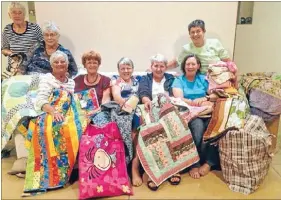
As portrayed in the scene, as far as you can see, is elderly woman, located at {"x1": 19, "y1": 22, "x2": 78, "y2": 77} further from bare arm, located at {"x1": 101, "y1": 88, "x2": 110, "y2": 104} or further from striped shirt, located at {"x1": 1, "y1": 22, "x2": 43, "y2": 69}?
bare arm, located at {"x1": 101, "y1": 88, "x2": 110, "y2": 104}

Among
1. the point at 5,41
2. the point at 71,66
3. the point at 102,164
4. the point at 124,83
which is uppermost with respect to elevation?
the point at 5,41

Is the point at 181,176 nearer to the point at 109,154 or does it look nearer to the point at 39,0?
the point at 109,154

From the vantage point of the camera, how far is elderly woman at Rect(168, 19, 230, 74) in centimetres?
247

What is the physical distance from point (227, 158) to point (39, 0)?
2157 mm

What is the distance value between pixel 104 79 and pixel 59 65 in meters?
0.37

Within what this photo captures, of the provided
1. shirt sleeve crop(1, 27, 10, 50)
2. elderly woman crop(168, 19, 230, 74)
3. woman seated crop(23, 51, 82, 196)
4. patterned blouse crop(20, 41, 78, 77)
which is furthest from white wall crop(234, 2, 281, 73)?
shirt sleeve crop(1, 27, 10, 50)

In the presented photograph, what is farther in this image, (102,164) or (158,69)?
(158,69)

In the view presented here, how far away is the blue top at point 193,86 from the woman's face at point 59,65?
2.79 feet

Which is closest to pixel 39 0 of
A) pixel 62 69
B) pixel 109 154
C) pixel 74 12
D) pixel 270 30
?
pixel 74 12

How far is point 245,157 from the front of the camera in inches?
74.9

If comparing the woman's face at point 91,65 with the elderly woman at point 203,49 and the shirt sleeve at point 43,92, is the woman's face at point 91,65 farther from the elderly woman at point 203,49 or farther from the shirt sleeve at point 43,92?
the elderly woman at point 203,49

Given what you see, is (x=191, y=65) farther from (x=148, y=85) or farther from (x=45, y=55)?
(x=45, y=55)

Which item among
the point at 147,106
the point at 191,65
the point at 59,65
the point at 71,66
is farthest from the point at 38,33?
the point at 191,65

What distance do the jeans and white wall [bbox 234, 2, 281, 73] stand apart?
120 cm
